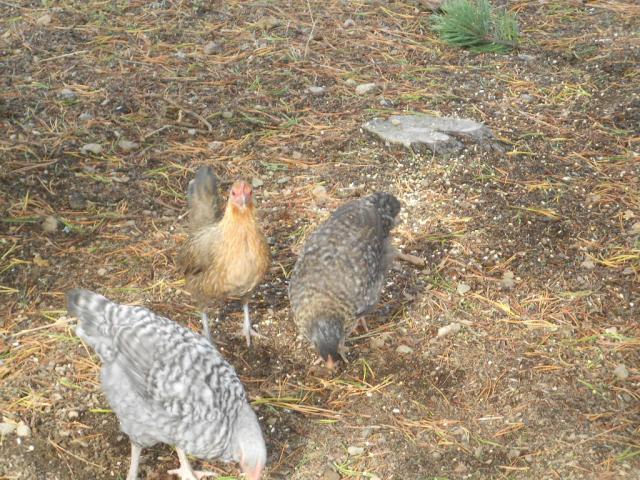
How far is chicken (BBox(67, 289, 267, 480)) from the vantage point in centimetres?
351

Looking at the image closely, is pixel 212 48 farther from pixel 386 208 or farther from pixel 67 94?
pixel 386 208

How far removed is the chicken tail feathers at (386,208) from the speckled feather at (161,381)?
1590 millimetres

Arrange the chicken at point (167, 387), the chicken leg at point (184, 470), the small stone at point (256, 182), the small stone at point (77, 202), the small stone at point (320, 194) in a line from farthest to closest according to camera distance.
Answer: the small stone at point (256, 182) < the small stone at point (320, 194) < the small stone at point (77, 202) < the chicken leg at point (184, 470) < the chicken at point (167, 387)

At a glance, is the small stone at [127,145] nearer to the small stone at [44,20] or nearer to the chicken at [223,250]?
the chicken at [223,250]

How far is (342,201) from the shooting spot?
5523 millimetres

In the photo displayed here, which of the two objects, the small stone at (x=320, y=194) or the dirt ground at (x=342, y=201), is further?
the small stone at (x=320, y=194)

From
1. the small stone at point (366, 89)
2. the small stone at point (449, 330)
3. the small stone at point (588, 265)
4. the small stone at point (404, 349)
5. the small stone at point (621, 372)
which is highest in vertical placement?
the small stone at point (366, 89)

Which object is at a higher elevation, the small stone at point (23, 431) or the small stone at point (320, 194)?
the small stone at point (320, 194)

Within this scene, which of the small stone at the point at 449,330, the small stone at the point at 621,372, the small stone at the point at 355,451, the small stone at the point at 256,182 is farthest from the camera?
the small stone at the point at 256,182

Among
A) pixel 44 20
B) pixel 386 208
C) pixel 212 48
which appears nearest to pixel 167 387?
pixel 386 208

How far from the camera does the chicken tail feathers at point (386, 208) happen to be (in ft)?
15.7

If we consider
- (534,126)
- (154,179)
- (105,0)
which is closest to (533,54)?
(534,126)

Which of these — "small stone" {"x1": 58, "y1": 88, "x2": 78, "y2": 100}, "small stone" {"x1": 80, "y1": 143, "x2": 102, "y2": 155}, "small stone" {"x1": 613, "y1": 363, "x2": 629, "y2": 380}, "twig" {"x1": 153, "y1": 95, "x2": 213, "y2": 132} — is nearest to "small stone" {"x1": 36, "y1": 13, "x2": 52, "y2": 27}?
"small stone" {"x1": 58, "y1": 88, "x2": 78, "y2": 100}

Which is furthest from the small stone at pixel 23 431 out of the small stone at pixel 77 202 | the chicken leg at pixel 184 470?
the small stone at pixel 77 202
